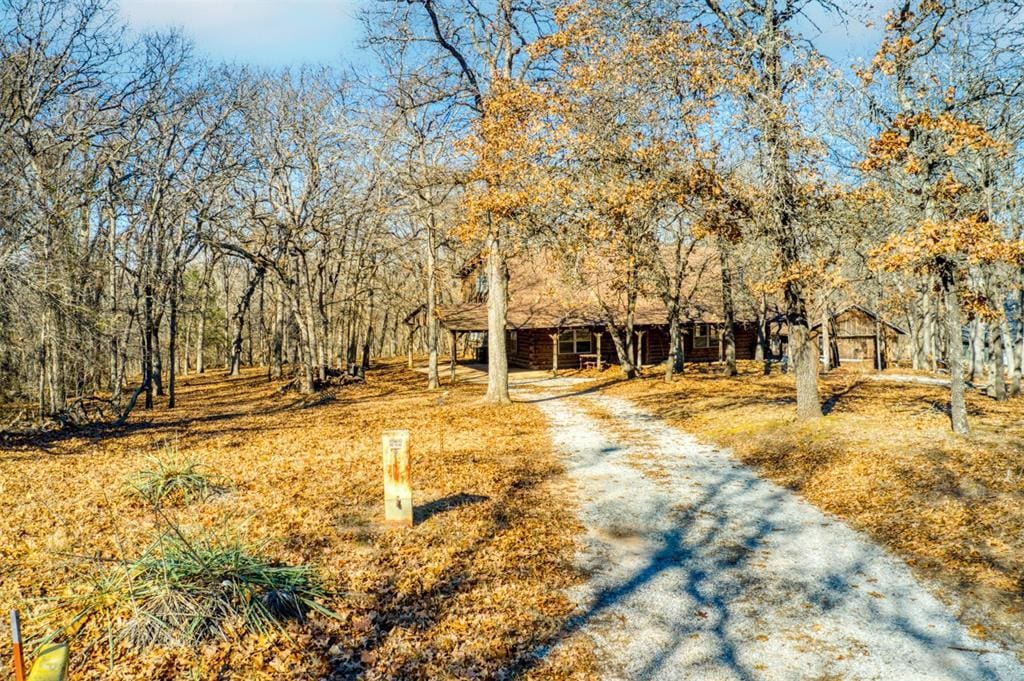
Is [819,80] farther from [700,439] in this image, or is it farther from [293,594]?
[293,594]

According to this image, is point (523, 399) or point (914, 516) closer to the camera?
point (914, 516)

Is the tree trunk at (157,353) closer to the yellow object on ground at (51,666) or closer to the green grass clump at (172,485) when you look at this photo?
the green grass clump at (172,485)

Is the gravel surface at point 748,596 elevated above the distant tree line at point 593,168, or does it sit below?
below

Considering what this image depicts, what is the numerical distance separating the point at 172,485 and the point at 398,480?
361cm

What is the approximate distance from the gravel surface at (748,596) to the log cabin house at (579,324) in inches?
788

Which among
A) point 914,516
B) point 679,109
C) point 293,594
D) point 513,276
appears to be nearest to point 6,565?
point 293,594

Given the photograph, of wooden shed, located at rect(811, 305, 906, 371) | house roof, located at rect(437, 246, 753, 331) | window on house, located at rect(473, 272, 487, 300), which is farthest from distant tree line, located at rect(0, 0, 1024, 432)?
wooden shed, located at rect(811, 305, 906, 371)

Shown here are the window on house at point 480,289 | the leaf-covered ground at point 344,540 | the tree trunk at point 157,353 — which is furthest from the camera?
the window on house at point 480,289

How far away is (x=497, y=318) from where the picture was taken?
18.8 meters

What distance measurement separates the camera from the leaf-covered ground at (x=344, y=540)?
4.78 metres

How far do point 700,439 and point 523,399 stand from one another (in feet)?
27.1

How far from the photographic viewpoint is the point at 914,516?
753cm

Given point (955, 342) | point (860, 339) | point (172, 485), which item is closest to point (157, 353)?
point (172, 485)

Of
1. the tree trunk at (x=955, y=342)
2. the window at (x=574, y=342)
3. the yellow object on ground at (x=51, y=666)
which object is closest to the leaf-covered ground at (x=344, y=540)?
the yellow object on ground at (x=51, y=666)
